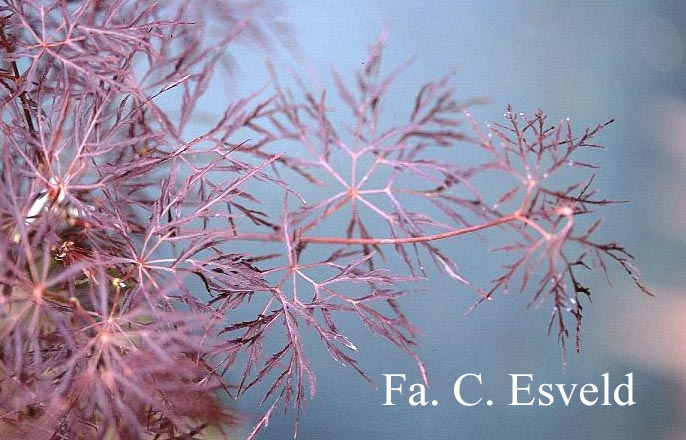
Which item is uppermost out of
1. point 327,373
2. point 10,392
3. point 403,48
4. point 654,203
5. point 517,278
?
point 403,48

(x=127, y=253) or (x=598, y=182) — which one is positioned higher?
(x=598, y=182)

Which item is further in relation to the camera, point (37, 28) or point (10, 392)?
point (37, 28)

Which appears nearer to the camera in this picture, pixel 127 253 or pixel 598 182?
pixel 127 253

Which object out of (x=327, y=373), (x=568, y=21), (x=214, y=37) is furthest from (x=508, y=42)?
(x=327, y=373)

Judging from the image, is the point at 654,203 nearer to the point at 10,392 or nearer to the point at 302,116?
the point at 302,116

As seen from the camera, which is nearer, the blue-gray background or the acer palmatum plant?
the acer palmatum plant

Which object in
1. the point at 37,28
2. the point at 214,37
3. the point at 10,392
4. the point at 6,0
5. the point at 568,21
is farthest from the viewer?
the point at 568,21

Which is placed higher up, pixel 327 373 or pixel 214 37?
pixel 214 37

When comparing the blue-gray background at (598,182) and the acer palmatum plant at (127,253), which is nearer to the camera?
the acer palmatum plant at (127,253)
